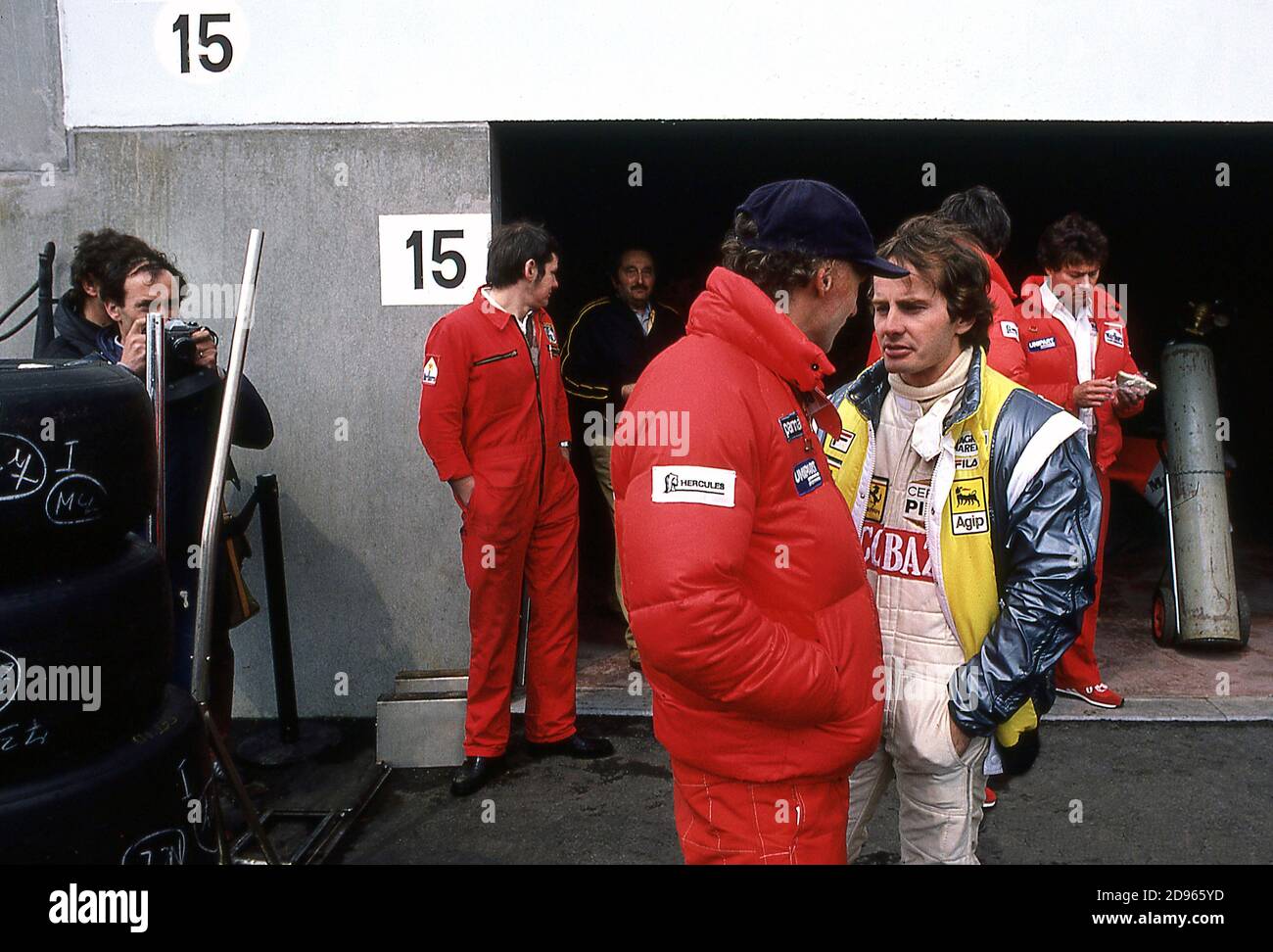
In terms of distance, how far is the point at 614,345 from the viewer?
Answer: 5863 millimetres

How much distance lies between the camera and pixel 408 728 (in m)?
4.62

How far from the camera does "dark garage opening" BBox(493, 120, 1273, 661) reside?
8312 millimetres

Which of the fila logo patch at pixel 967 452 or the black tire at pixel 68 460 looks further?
the fila logo patch at pixel 967 452

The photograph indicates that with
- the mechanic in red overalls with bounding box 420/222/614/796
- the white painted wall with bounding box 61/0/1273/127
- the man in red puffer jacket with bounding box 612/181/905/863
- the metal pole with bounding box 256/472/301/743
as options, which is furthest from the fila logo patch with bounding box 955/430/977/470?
the metal pole with bounding box 256/472/301/743

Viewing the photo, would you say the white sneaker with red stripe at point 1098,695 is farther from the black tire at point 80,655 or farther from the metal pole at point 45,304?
the metal pole at point 45,304

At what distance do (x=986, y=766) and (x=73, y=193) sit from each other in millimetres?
4677

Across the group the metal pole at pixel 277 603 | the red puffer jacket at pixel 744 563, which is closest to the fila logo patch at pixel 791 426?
the red puffer jacket at pixel 744 563

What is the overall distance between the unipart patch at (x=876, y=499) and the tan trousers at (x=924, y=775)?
0.35 metres

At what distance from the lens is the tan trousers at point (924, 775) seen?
2402mm

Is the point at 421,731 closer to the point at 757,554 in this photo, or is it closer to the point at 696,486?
the point at 757,554

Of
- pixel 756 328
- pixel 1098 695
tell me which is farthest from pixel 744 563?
pixel 1098 695

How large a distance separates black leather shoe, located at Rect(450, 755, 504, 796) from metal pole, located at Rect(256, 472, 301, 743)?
0.90 meters
